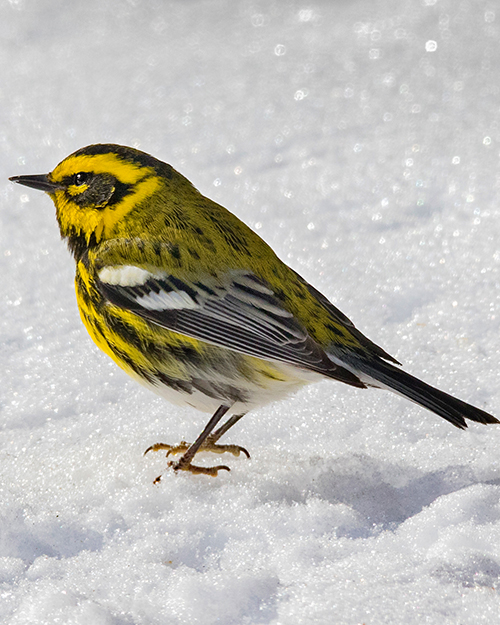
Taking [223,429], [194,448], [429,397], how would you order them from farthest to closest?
[223,429] → [194,448] → [429,397]

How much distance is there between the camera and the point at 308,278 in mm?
5180

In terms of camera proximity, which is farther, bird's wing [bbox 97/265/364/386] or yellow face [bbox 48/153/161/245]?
yellow face [bbox 48/153/161/245]

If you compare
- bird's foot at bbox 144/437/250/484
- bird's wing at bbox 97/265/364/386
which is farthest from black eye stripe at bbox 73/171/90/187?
bird's foot at bbox 144/437/250/484

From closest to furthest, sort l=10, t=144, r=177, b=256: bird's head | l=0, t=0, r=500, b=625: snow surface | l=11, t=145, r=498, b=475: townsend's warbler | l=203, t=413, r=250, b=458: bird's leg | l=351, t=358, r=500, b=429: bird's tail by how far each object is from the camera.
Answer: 1. l=0, t=0, r=500, b=625: snow surface
2. l=351, t=358, r=500, b=429: bird's tail
3. l=11, t=145, r=498, b=475: townsend's warbler
4. l=10, t=144, r=177, b=256: bird's head
5. l=203, t=413, r=250, b=458: bird's leg

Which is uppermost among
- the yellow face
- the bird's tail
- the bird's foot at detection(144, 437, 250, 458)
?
the yellow face

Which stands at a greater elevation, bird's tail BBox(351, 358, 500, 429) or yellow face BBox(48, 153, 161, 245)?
yellow face BBox(48, 153, 161, 245)

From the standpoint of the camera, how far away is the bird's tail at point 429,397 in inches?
129

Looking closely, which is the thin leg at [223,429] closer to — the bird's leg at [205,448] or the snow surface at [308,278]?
the bird's leg at [205,448]

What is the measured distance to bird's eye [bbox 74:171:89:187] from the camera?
3.78m

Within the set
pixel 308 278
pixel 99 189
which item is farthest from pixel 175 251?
pixel 308 278

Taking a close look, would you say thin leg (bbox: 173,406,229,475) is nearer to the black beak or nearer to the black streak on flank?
the black streak on flank

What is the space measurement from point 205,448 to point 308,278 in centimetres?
168

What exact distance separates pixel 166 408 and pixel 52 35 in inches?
193

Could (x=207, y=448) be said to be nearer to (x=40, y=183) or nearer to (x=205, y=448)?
(x=205, y=448)
